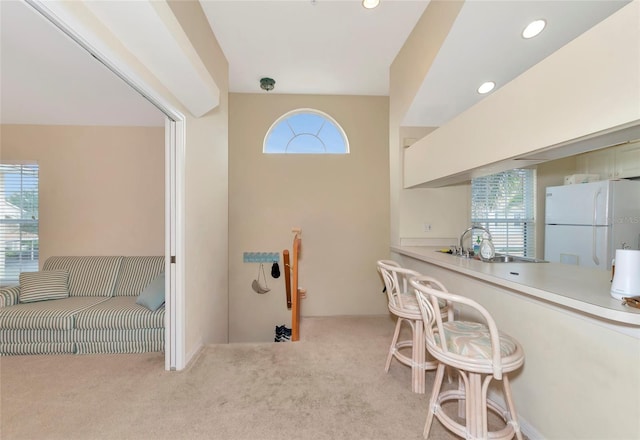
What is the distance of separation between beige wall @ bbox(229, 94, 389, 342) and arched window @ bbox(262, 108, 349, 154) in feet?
0.32

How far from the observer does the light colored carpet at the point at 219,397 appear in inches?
60.6

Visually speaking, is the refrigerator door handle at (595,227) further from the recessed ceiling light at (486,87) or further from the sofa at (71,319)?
the sofa at (71,319)

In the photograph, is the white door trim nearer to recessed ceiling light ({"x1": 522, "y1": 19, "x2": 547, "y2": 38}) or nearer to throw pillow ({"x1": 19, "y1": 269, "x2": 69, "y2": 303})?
throw pillow ({"x1": 19, "y1": 269, "x2": 69, "y2": 303})

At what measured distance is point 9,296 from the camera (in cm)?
276

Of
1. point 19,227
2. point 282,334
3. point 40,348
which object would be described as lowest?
point 282,334

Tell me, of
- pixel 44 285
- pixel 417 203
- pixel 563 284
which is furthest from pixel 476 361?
pixel 44 285

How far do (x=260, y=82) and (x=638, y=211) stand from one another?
14.1ft

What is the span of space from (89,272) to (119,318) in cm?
114

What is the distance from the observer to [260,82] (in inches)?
136

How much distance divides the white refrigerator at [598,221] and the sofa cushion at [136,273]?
471cm

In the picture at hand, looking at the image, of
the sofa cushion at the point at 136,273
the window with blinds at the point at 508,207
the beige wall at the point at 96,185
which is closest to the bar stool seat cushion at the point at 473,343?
the window with blinds at the point at 508,207

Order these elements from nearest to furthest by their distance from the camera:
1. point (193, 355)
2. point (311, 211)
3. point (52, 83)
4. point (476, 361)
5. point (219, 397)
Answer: point (476, 361), point (219, 397), point (193, 355), point (52, 83), point (311, 211)

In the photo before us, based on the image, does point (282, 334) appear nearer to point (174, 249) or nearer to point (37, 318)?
point (174, 249)

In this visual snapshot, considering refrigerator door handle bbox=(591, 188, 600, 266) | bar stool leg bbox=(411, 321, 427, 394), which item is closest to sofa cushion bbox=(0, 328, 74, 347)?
bar stool leg bbox=(411, 321, 427, 394)
